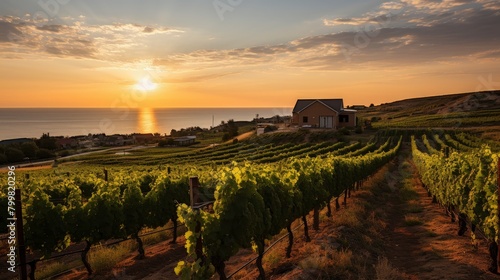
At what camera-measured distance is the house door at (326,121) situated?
75.8 metres

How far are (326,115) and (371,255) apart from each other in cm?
6446

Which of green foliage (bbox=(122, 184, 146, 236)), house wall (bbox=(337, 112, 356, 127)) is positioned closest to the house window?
house wall (bbox=(337, 112, 356, 127))

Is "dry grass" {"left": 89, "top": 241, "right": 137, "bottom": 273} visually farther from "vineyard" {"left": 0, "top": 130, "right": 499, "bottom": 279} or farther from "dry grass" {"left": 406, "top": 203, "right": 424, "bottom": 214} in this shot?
"dry grass" {"left": 406, "top": 203, "right": 424, "bottom": 214}

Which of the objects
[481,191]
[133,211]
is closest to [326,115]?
[481,191]

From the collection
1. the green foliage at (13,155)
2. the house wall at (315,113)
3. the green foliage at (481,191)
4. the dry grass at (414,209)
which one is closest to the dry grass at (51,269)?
the green foliage at (481,191)

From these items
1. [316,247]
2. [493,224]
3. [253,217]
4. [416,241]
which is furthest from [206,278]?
[416,241]

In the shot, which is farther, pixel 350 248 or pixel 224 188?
pixel 350 248

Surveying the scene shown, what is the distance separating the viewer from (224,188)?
29.4 feet

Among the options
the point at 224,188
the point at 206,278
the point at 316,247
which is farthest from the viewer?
the point at 316,247

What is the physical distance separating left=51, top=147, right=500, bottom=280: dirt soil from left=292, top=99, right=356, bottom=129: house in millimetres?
56941

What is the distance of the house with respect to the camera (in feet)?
248

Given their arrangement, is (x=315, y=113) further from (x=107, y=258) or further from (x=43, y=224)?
(x=43, y=224)

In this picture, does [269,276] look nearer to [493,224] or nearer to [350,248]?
[350,248]

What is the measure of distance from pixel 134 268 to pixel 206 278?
586 cm
